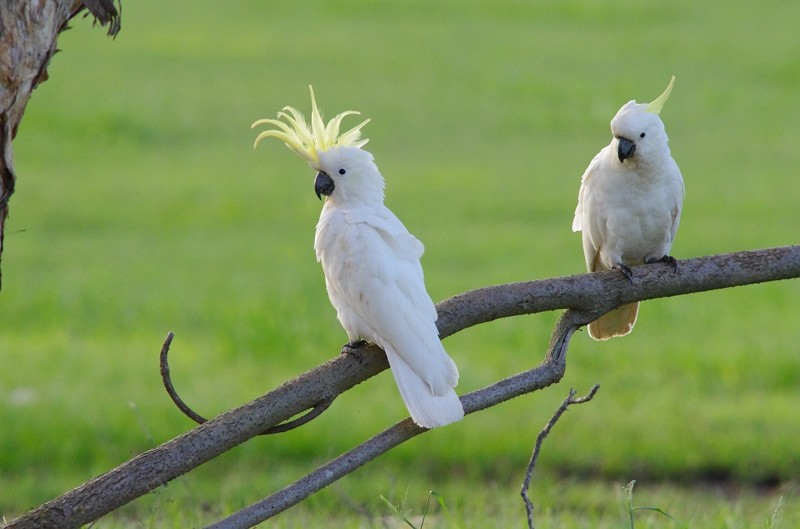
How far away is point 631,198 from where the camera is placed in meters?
3.97

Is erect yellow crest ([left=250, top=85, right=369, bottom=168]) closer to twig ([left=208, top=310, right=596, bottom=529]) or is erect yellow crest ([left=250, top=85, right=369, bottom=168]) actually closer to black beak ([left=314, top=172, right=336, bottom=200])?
black beak ([left=314, top=172, right=336, bottom=200])

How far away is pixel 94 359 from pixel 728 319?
3836 mm

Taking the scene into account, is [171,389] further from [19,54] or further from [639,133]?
[639,133]

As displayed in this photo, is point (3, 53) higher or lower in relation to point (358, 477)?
higher

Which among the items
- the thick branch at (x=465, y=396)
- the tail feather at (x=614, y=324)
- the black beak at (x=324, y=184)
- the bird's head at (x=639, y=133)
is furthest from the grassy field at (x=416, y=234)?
the bird's head at (x=639, y=133)

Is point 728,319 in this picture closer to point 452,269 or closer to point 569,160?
point 452,269

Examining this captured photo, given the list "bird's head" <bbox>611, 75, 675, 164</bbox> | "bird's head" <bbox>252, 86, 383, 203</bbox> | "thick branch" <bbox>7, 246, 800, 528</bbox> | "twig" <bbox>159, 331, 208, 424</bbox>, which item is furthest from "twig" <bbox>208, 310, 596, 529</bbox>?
"bird's head" <bbox>611, 75, 675, 164</bbox>

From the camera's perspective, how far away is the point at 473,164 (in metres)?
11.6

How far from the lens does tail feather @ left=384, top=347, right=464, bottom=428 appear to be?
108 inches

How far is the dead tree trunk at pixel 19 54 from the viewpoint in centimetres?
243

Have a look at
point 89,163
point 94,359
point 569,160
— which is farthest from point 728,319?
point 89,163

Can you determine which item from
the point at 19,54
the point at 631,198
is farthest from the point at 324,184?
the point at 631,198

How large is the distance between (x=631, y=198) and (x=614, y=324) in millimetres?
465

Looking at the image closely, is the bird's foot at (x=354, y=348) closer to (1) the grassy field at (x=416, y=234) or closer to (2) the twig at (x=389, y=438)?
(2) the twig at (x=389, y=438)
